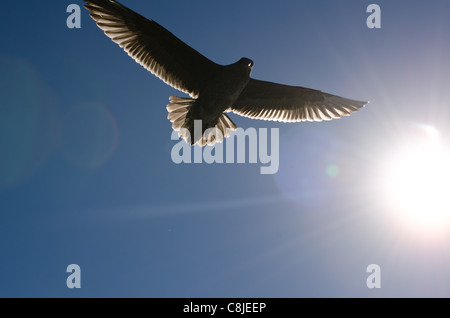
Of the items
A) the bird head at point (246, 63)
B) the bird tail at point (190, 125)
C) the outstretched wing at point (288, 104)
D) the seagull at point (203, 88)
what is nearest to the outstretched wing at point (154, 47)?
the seagull at point (203, 88)

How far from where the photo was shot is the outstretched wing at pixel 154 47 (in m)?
7.10

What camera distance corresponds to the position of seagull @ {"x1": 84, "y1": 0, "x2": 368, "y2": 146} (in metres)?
7.18

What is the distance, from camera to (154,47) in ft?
24.4

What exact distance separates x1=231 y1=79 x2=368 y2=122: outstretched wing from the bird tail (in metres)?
0.46

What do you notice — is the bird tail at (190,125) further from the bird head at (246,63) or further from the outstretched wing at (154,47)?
the bird head at (246,63)

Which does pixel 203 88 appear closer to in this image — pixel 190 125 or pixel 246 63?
pixel 190 125

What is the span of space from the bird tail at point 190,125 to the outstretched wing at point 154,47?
0.29 metres

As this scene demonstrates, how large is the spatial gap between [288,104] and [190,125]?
7.35ft

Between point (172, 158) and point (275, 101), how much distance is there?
103 inches

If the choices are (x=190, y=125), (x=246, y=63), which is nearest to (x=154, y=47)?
(x=190, y=125)

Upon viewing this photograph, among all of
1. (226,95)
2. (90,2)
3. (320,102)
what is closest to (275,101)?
(320,102)

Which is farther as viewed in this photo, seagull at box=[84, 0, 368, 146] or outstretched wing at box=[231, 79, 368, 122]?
outstretched wing at box=[231, 79, 368, 122]

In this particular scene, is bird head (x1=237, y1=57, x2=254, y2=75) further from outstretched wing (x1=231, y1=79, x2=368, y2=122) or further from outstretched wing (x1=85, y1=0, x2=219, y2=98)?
outstretched wing (x1=231, y1=79, x2=368, y2=122)

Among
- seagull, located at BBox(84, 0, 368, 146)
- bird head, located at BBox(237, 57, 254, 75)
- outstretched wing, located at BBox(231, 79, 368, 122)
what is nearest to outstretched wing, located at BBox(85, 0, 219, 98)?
seagull, located at BBox(84, 0, 368, 146)
